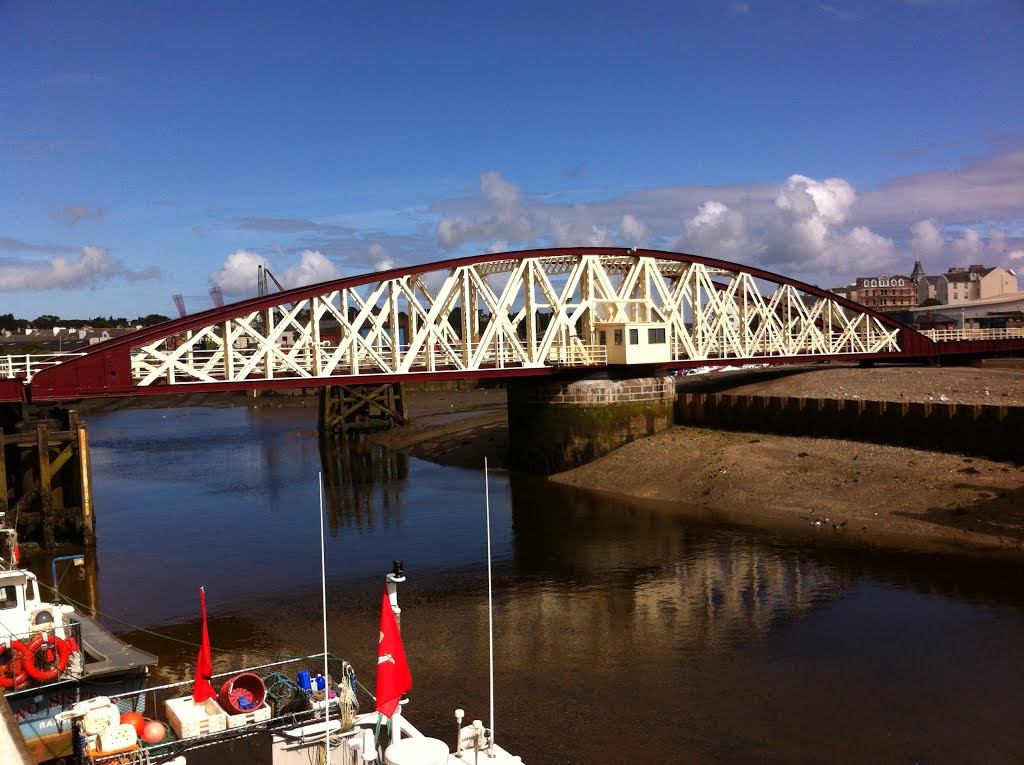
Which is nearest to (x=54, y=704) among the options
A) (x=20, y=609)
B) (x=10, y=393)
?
(x=20, y=609)

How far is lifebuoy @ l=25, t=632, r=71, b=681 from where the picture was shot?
55.2 ft

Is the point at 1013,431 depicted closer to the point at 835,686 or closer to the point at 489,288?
the point at 835,686

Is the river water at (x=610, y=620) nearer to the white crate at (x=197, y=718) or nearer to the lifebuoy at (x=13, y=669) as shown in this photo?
the white crate at (x=197, y=718)

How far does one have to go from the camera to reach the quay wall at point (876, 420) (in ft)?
121

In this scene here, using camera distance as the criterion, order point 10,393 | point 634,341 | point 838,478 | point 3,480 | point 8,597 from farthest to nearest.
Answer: point 634,341, point 838,478, point 3,480, point 10,393, point 8,597

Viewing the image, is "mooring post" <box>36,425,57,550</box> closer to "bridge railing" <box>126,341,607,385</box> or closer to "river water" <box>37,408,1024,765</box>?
"river water" <box>37,408,1024,765</box>

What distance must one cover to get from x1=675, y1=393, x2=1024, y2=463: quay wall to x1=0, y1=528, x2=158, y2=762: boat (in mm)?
33679

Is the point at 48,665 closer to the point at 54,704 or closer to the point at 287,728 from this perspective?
the point at 54,704

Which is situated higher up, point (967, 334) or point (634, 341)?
point (634, 341)

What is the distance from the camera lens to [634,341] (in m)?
48.6

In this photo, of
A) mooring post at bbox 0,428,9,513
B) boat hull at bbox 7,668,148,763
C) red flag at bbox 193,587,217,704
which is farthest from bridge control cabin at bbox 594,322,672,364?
red flag at bbox 193,587,217,704

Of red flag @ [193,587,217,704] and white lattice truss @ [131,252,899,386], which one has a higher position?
white lattice truss @ [131,252,899,386]

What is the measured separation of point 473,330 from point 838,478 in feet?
67.7

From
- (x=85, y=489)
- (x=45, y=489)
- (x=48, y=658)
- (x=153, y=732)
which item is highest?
(x=45, y=489)
